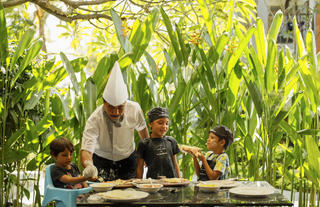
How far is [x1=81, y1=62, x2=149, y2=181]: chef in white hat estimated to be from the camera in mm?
1896

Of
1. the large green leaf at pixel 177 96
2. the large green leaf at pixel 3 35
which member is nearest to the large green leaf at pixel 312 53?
the large green leaf at pixel 177 96

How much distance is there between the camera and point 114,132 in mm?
2027

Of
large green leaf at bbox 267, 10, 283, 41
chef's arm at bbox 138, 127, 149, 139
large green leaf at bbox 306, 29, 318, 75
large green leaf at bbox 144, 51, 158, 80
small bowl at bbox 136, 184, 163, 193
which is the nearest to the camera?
small bowl at bbox 136, 184, 163, 193

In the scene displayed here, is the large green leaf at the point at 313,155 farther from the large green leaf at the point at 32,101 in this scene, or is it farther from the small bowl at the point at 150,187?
the large green leaf at the point at 32,101

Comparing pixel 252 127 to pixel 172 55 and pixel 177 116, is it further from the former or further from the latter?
pixel 172 55

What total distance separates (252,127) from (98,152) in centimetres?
90

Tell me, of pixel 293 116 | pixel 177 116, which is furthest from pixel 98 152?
pixel 293 116

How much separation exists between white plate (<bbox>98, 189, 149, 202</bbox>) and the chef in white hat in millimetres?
383

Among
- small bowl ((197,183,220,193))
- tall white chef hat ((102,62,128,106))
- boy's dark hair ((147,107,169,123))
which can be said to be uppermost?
tall white chef hat ((102,62,128,106))

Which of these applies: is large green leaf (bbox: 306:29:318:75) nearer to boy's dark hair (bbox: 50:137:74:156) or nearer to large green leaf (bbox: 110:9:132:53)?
large green leaf (bbox: 110:9:132:53)

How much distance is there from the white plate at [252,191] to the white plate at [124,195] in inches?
13.2

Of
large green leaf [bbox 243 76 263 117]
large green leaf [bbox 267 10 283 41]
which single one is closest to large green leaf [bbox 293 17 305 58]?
large green leaf [bbox 267 10 283 41]

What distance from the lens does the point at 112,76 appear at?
1.97 metres

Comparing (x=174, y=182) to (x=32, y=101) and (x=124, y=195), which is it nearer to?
(x=124, y=195)
